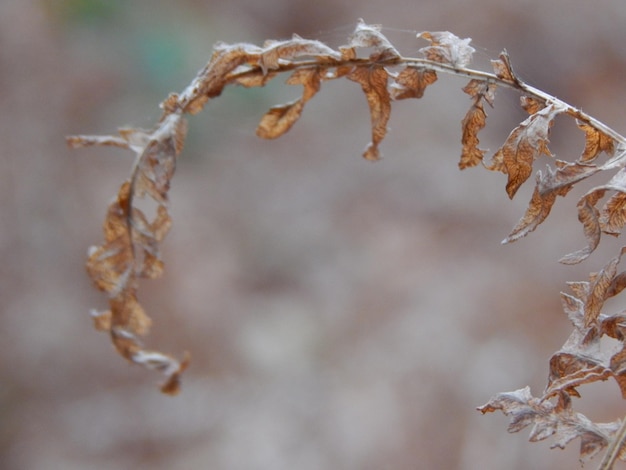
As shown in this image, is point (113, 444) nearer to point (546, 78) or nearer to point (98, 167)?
point (98, 167)

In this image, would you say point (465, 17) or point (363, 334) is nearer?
point (363, 334)

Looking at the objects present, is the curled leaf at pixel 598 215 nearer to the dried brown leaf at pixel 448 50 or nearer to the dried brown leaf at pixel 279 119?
the dried brown leaf at pixel 448 50

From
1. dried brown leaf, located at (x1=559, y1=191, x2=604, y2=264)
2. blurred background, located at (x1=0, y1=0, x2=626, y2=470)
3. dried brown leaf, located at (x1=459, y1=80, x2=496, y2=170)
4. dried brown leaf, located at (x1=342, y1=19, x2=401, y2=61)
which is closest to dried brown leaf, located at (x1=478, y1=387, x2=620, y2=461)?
dried brown leaf, located at (x1=559, y1=191, x2=604, y2=264)

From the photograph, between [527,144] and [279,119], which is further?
[279,119]

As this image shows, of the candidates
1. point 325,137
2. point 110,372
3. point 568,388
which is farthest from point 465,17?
point 568,388

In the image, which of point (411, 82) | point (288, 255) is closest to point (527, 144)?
point (411, 82)

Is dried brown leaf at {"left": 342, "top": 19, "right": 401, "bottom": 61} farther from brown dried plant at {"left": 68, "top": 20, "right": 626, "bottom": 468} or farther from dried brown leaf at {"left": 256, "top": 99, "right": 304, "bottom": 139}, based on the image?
dried brown leaf at {"left": 256, "top": 99, "right": 304, "bottom": 139}

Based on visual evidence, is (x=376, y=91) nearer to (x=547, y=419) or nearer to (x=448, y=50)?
(x=448, y=50)
